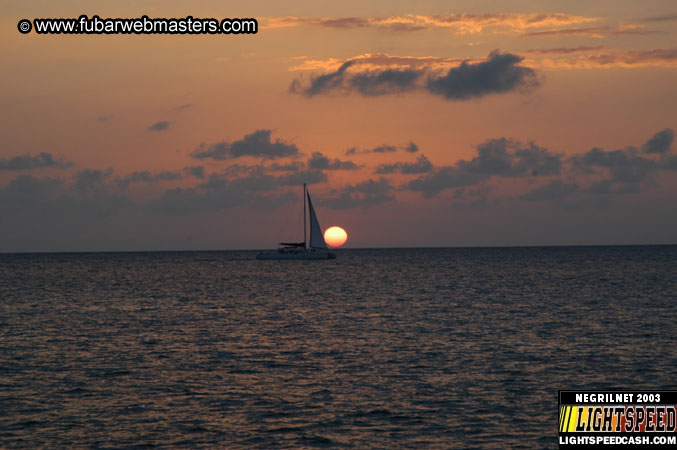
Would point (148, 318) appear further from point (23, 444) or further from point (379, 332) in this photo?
point (23, 444)

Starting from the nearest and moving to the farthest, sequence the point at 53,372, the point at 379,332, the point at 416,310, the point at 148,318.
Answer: the point at 53,372 → the point at 379,332 → the point at 148,318 → the point at 416,310

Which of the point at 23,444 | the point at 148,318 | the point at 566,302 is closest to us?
the point at 23,444

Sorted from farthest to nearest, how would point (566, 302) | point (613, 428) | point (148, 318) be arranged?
point (566, 302)
point (148, 318)
point (613, 428)

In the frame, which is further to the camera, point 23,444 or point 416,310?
point 416,310

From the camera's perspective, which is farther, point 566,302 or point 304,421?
point 566,302

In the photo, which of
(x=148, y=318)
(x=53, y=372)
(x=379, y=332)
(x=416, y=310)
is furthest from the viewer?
(x=416, y=310)

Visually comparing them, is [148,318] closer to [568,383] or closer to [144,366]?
[144,366]

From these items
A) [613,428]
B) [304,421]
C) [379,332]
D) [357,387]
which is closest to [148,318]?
[379,332]

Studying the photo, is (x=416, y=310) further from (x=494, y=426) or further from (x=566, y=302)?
(x=494, y=426)

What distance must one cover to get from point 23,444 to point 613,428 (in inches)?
883

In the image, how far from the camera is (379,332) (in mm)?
59156

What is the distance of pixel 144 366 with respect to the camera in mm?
44062

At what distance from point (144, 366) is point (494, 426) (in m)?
22.6

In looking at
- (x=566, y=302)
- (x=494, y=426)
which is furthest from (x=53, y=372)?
(x=566, y=302)
